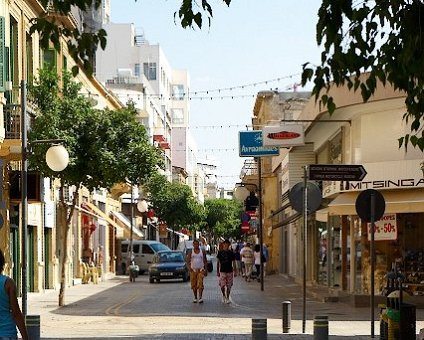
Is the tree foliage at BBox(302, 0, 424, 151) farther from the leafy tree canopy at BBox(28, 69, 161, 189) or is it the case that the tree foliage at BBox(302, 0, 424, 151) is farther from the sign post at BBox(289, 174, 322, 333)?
the leafy tree canopy at BBox(28, 69, 161, 189)

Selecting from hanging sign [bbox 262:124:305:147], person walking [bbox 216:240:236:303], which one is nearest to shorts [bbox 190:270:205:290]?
person walking [bbox 216:240:236:303]

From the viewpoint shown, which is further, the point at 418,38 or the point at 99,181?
the point at 99,181

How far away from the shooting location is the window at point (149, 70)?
358ft

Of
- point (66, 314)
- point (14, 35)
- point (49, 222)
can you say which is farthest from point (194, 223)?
point (66, 314)

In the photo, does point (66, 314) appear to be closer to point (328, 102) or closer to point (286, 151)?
point (328, 102)

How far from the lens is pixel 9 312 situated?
9.73 m

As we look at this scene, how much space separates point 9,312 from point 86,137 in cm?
2068

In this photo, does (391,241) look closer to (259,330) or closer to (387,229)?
(387,229)

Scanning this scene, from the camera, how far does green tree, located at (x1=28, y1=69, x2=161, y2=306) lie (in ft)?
97.4

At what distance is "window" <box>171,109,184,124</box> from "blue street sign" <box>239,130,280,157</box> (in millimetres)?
102920

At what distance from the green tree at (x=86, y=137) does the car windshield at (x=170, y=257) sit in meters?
18.7

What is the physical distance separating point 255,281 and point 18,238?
1575 centimetres

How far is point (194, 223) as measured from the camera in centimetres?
9788

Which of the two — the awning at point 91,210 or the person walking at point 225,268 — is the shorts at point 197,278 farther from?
the awning at point 91,210
